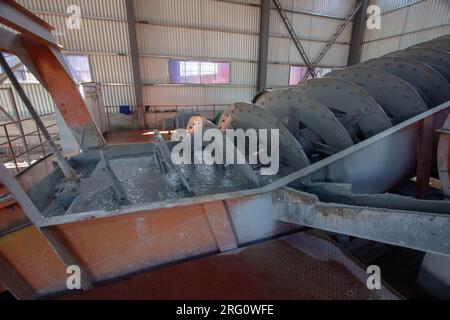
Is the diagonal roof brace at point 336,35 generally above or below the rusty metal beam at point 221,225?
above

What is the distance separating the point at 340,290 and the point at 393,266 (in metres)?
1.11

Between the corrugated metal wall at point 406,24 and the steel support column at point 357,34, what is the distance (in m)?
0.24

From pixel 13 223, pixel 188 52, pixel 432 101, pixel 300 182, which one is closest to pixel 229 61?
pixel 188 52

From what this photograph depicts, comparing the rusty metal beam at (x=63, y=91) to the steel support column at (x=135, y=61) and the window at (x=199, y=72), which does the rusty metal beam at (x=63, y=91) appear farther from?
the window at (x=199, y=72)

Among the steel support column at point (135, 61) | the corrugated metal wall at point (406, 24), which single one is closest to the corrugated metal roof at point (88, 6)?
the steel support column at point (135, 61)

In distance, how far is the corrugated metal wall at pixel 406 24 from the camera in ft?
27.4

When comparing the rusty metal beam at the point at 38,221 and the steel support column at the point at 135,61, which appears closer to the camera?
the rusty metal beam at the point at 38,221

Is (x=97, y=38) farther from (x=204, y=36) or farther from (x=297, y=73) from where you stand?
(x=297, y=73)

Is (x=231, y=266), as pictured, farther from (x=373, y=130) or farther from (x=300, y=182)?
(x=373, y=130)

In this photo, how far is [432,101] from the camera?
2742 millimetres

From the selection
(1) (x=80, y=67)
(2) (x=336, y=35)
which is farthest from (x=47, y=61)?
(2) (x=336, y=35)

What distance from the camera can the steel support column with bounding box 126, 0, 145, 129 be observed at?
25.5 feet

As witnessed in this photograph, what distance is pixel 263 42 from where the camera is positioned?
9.49 meters

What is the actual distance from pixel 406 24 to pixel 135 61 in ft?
34.7
